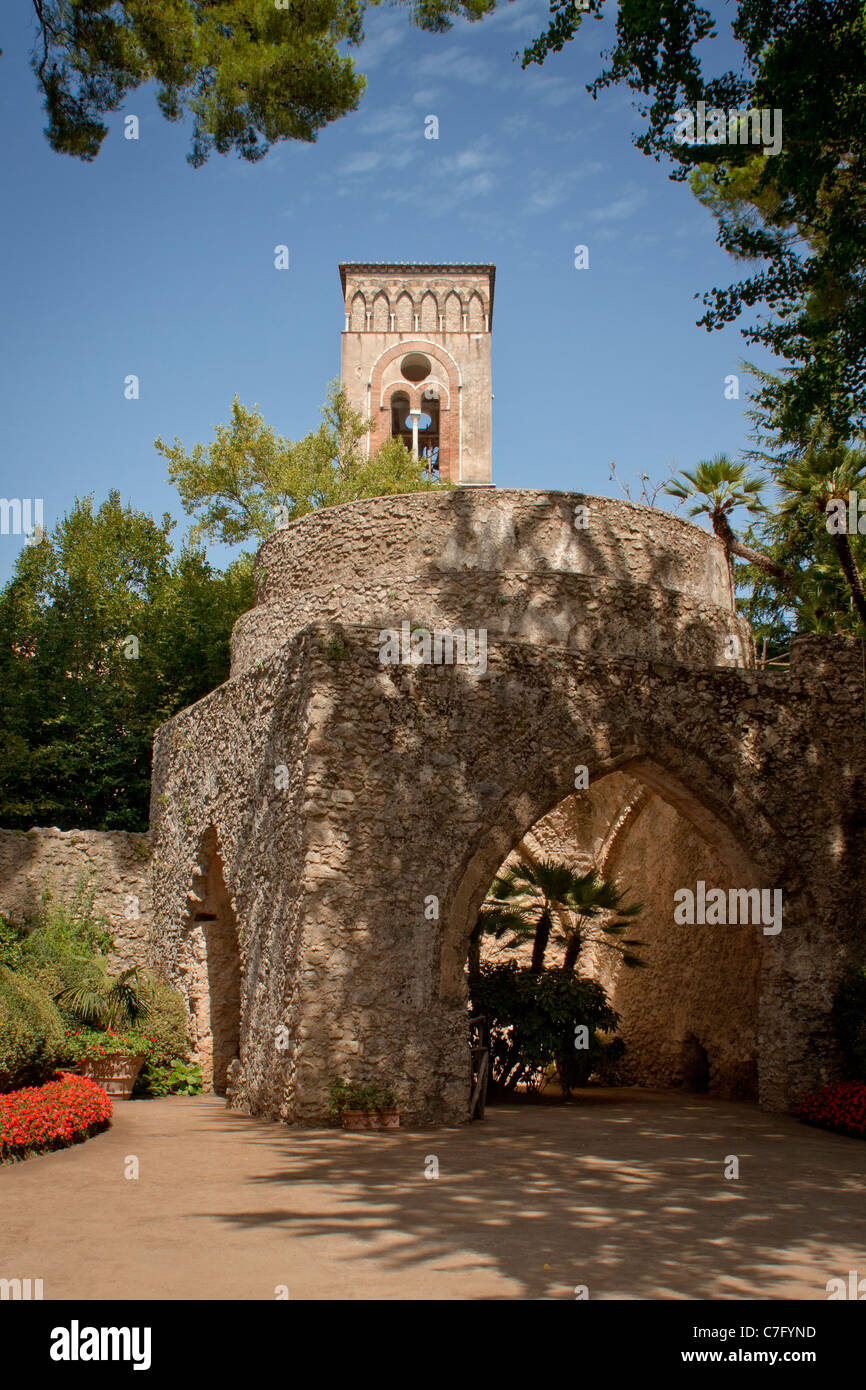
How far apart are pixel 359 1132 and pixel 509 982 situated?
10.3ft

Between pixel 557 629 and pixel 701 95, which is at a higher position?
pixel 701 95

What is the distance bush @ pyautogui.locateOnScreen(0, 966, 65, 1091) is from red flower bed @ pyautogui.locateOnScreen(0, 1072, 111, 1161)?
0.44 ft

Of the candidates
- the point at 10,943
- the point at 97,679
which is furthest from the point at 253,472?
the point at 10,943

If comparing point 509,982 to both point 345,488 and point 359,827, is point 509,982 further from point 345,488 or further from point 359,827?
point 345,488

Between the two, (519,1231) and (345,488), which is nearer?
(519,1231)

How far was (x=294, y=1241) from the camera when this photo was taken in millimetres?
5051

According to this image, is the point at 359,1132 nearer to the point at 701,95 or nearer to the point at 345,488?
the point at 701,95

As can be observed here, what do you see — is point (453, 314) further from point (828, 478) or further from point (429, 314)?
point (828, 478)

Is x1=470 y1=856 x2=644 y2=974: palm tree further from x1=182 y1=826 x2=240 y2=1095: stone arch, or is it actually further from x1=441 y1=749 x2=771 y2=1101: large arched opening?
x1=182 y1=826 x2=240 y2=1095: stone arch

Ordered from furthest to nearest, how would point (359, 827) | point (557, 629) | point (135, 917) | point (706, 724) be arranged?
point (135, 917) → point (557, 629) → point (706, 724) → point (359, 827)

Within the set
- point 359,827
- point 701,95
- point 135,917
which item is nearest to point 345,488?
point 135,917

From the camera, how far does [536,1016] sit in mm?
10961
